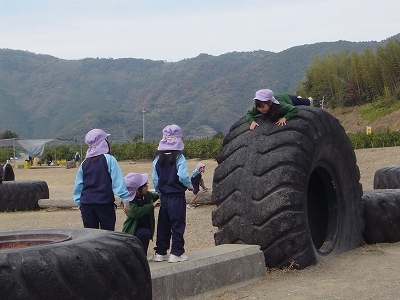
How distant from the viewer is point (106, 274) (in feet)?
15.7

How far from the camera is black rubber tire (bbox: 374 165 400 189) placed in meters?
12.7

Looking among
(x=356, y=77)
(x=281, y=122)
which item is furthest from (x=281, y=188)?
(x=356, y=77)

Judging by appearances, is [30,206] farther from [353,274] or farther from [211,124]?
[211,124]

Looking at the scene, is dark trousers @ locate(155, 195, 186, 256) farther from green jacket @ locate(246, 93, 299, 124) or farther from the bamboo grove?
the bamboo grove

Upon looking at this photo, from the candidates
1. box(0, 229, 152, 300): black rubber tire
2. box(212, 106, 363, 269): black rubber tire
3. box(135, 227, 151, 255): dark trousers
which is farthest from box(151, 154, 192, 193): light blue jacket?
box(0, 229, 152, 300): black rubber tire

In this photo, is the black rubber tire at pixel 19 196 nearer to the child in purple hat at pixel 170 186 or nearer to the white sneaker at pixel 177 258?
the child in purple hat at pixel 170 186

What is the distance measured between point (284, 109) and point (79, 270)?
11.9 feet

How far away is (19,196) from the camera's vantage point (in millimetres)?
17328

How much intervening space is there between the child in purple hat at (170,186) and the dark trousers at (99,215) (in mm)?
496

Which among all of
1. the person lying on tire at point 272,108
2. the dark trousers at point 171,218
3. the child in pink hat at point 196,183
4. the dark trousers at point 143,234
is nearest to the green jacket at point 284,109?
the person lying on tire at point 272,108

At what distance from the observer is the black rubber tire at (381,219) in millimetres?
8930

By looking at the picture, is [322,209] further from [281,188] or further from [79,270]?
[79,270]

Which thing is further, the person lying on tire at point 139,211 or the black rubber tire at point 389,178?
the black rubber tire at point 389,178

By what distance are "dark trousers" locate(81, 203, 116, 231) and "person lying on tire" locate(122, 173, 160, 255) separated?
0.18 m
